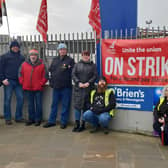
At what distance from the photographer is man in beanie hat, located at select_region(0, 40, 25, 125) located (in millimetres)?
6633

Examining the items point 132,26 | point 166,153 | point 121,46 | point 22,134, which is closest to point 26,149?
point 22,134

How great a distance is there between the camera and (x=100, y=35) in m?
6.08

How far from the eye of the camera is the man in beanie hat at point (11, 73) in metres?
6.63

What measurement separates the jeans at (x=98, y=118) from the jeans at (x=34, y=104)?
141 cm

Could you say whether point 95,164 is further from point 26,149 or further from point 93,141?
point 26,149

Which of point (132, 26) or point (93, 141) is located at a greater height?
point (132, 26)

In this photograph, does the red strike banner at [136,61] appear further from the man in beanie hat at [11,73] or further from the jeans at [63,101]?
the man in beanie hat at [11,73]

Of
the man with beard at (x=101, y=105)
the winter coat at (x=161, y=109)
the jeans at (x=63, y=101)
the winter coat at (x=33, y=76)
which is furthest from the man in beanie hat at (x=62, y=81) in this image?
the winter coat at (x=161, y=109)

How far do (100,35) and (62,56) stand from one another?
3.22ft

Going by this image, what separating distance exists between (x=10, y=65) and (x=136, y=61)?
3.08 metres

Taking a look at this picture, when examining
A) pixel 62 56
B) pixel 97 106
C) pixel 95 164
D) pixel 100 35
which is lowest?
pixel 95 164

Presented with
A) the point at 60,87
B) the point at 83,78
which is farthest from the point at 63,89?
the point at 83,78

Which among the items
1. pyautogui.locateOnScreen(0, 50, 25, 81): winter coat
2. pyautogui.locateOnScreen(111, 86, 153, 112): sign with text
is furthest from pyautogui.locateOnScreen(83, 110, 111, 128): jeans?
pyautogui.locateOnScreen(0, 50, 25, 81): winter coat

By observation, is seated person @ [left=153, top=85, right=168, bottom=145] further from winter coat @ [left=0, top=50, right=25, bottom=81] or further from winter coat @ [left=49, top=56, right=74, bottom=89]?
winter coat @ [left=0, top=50, right=25, bottom=81]
